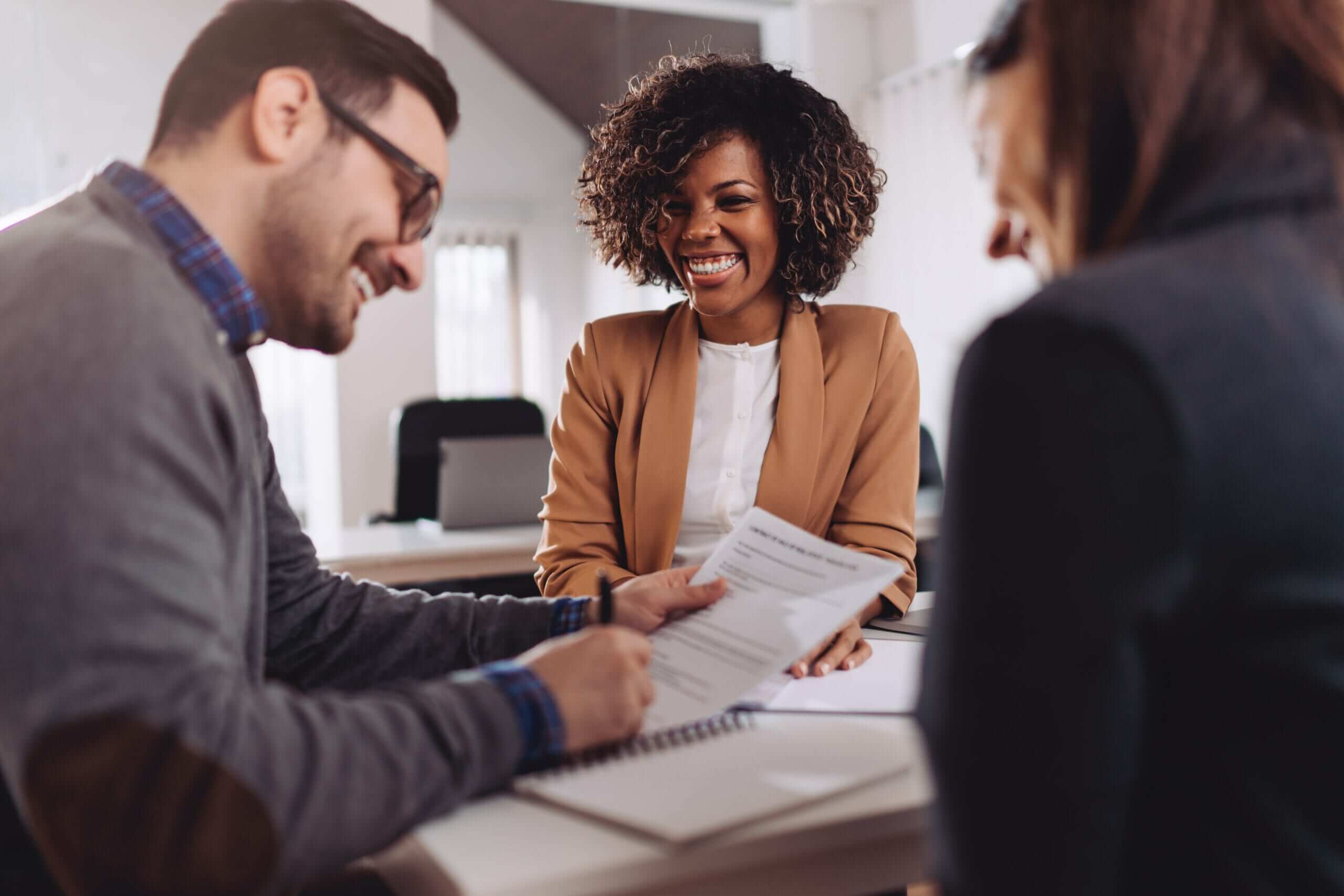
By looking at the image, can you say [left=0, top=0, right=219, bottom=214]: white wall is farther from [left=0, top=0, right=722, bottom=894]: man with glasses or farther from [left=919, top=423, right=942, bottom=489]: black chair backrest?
[left=0, top=0, right=722, bottom=894]: man with glasses

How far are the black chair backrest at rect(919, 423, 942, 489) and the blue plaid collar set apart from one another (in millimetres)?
2907

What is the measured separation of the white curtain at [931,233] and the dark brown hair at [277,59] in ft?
12.8

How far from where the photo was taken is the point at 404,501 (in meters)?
3.79

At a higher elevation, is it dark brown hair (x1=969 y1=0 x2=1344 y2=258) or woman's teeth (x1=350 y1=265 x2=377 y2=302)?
dark brown hair (x1=969 y1=0 x2=1344 y2=258)

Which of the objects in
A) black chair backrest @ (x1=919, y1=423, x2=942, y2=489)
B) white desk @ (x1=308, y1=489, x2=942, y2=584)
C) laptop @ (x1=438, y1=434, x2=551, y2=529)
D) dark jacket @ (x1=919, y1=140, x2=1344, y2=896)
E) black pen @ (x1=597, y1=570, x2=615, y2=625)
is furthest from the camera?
black chair backrest @ (x1=919, y1=423, x2=942, y2=489)

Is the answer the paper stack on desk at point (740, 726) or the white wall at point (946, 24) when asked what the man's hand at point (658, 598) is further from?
the white wall at point (946, 24)

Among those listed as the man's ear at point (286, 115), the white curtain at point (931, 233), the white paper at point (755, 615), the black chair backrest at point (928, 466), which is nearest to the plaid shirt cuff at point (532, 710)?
the white paper at point (755, 615)

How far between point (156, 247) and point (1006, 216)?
0.80 m

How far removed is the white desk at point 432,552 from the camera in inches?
109

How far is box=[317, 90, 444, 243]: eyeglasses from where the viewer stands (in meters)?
1.00

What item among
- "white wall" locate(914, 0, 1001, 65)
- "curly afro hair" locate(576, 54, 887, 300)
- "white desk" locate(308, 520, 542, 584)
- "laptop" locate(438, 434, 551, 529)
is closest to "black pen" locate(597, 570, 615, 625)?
"curly afro hair" locate(576, 54, 887, 300)

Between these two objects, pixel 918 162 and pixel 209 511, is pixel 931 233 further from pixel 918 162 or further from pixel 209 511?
pixel 209 511

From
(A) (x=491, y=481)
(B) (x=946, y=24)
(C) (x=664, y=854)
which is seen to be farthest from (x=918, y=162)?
(C) (x=664, y=854)

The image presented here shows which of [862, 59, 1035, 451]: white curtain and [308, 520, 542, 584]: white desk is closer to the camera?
[308, 520, 542, 584]: white desk
